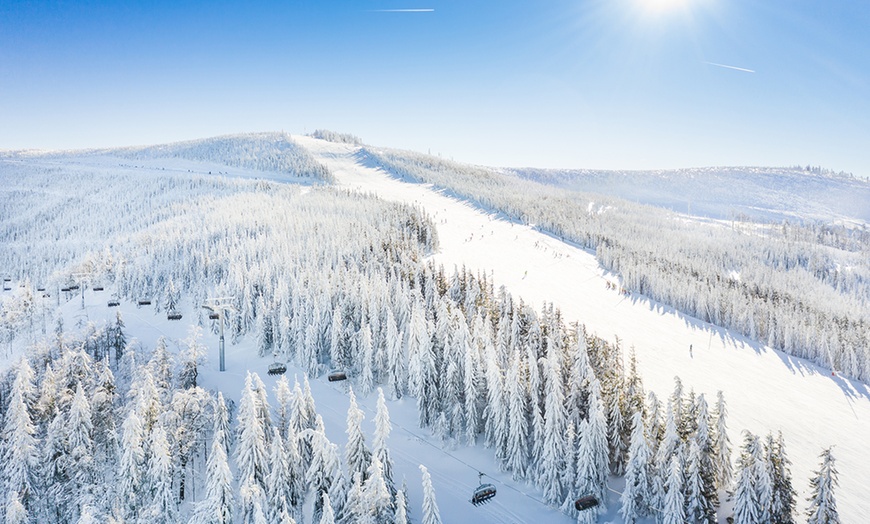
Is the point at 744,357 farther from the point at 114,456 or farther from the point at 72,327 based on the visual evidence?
the point at 72,327

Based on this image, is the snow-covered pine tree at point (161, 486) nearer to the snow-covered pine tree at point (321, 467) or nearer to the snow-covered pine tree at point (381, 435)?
the snow-covered pine tree at point (321, 467)

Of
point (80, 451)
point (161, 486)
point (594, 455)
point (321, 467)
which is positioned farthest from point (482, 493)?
point (80, 451)

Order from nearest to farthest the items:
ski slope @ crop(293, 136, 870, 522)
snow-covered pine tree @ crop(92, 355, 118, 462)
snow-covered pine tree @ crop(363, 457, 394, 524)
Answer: snow-covered pine tree @ crop(363, 457, 394, 524) → snow-covered pine tree @ crop(92, 355, 118, 462) → ski slope @ crop(293, 136, 870, 522)

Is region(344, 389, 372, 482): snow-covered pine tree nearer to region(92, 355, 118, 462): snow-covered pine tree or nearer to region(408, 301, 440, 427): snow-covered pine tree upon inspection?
region(408, 301, 440, 427): snow-covered pine tree

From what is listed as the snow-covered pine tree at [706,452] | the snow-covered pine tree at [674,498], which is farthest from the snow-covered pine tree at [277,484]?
the snow-covered pine tree at [706,452]

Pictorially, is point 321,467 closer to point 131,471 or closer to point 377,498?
point 377,498

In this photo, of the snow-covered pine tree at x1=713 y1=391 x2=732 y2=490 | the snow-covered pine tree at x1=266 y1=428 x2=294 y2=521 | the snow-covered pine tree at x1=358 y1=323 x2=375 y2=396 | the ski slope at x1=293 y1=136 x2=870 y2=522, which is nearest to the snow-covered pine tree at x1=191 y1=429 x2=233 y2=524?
the snow-covered pine tree at x1=266 y1=428 x2=294 y2=521
